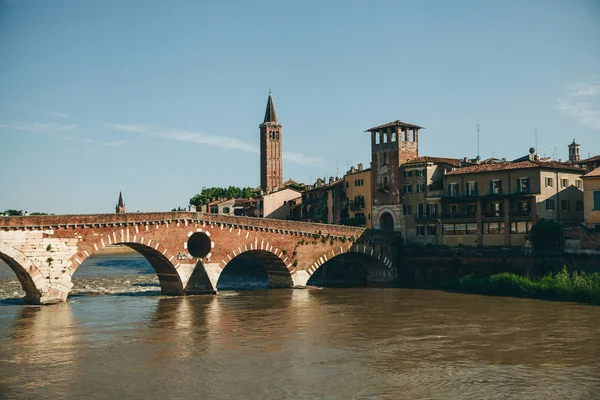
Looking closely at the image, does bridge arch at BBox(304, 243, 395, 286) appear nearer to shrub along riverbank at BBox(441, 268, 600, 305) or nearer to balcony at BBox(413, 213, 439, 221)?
balcony at BBox(413, 213, 439, 221)

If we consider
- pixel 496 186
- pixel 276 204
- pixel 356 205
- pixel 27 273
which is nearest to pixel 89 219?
pixel 27 273

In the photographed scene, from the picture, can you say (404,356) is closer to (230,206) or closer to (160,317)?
(160,317)

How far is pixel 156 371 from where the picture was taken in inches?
1117

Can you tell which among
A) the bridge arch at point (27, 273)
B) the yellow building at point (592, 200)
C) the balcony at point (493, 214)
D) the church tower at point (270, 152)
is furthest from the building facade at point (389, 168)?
the church tower at point (270, 152)

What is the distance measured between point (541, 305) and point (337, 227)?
840 inches

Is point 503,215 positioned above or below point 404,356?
above

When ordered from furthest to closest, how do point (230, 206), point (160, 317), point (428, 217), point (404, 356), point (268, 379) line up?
1. point (230, 206)
2. point (428, 217)
3. point (160, 317)
4. point (404, 356)
5. point (268, 379)

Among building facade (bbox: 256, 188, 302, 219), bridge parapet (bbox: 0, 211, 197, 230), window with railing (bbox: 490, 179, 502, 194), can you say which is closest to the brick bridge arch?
window with railing (bbox: 490, 179, 502, 194)

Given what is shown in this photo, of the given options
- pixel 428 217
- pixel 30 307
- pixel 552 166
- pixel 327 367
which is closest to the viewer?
pixel 327 367

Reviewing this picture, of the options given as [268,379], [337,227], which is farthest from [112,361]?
[337,227]

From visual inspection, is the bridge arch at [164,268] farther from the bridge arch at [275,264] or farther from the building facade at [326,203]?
the building facade at [326,203]

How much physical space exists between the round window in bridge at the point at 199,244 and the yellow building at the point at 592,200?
1216 inches

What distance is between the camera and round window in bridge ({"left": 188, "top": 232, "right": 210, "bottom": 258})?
55.2 meters

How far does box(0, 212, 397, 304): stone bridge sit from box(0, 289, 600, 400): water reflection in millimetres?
3181
